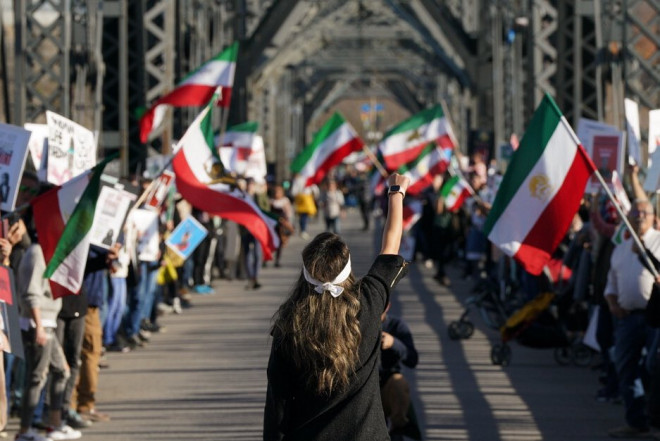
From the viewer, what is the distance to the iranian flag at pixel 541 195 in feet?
32.9

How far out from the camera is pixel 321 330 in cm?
581

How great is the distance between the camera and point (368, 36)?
197ft

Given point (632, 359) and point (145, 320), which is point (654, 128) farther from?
point (145, 320)

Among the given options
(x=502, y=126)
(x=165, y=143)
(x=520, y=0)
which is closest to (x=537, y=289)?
(x=165, y=143)

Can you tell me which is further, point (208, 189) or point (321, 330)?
point (208, 189)

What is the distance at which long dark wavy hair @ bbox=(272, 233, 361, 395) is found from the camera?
5.80 m

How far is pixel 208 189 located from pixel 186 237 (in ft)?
23.2

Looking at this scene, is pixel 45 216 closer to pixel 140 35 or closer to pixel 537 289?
pixel 537 289

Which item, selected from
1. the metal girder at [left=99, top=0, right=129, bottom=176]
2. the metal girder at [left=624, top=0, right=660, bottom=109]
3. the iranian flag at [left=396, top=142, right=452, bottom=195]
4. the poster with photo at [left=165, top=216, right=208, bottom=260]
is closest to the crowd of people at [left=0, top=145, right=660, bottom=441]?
the poster with photo at [left=165, top=216, right=208, bottom=260]

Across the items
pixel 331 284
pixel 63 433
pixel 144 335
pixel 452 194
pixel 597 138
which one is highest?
pixel 331 284

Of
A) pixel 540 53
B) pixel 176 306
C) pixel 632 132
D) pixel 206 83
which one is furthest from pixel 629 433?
pixel 540 53

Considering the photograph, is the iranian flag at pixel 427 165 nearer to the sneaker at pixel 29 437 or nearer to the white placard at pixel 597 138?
the white placard at pixel 597 138

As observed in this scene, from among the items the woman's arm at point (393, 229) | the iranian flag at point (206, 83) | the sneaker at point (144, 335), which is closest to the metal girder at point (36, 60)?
the iranian flag at point (206, 83)

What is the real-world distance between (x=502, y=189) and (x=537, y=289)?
25.9ft
